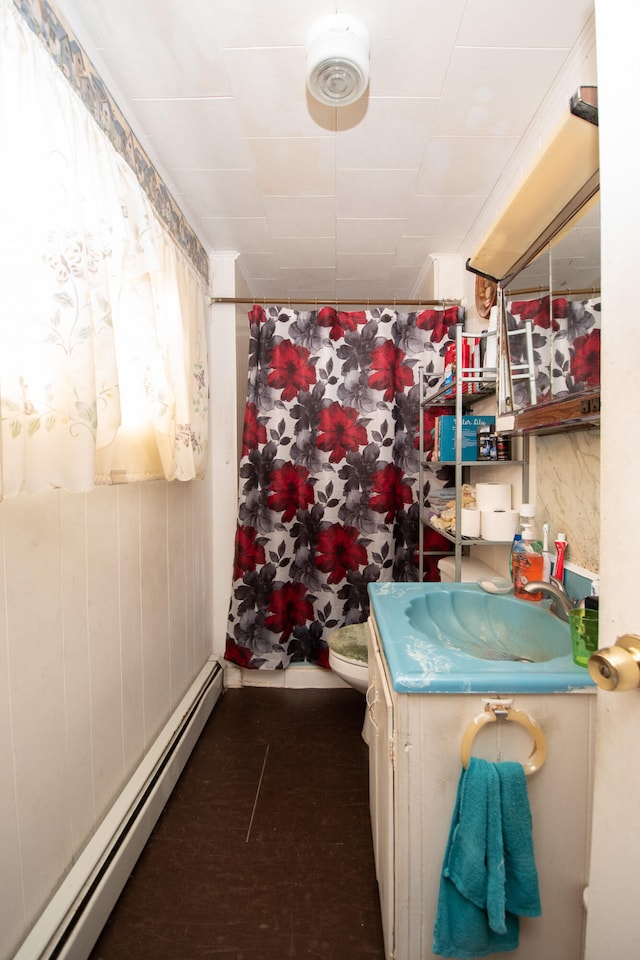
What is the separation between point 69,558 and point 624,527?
1142 mm

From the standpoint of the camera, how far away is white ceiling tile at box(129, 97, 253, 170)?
1.36m

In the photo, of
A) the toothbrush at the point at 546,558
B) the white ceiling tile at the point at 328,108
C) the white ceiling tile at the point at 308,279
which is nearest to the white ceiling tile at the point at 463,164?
the white ceiling tile at the point at 328,108

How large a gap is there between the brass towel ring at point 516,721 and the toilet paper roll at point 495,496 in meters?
0.87

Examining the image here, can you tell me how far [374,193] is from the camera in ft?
5.77

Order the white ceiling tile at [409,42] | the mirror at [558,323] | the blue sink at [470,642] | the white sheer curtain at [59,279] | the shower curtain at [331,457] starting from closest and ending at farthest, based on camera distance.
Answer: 1. the white sheer curtain at [59,279]
2. the blue sink at [470,642]
3. the mirror at [558,323]
4. the white ceiling tile at [409,42]
5. the shower curtain at [331,457]

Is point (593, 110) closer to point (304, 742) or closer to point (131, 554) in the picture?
point (131, 554)

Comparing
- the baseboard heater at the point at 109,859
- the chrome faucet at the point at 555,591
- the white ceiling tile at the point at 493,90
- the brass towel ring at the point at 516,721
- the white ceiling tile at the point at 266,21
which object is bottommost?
the baseboard heater at the point at 109,859

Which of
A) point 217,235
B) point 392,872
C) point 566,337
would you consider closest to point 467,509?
point 566,337

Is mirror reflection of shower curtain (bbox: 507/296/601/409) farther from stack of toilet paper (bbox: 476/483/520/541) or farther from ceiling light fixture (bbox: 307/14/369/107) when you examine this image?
ceiling light fixture (bbox: 307/14/369/107)

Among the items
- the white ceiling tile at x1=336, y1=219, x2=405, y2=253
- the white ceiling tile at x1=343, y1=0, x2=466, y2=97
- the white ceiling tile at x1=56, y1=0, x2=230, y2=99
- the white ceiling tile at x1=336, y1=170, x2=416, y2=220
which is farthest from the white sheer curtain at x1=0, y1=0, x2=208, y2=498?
the white ceiling tile at x1=336, y1=219, x2=405, y2=253

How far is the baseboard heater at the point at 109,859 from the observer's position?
0.95m

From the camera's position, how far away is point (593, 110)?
2.70ft

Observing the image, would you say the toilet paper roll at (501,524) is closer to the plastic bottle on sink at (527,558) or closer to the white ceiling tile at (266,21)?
the plastic bottle on sink at (527,558)

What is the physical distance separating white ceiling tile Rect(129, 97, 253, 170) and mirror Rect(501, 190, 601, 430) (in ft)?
3.33
